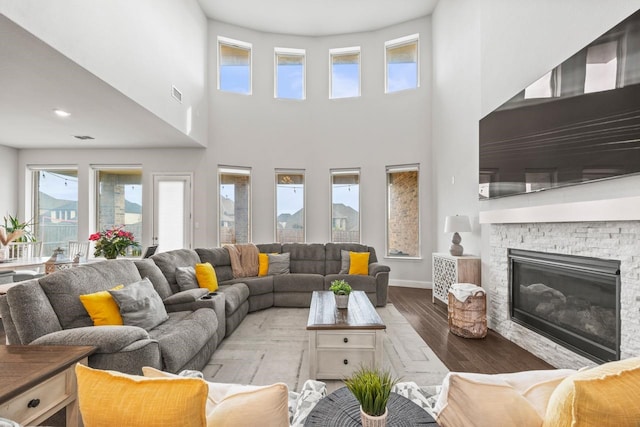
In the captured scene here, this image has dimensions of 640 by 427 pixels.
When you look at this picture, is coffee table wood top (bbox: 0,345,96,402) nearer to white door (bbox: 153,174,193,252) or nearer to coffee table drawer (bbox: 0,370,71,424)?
coffee table drawer (bbox: 0,370,71,424)

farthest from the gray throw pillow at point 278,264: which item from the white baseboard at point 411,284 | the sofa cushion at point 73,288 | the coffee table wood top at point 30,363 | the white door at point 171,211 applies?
the coffee table wood top at point 30,363

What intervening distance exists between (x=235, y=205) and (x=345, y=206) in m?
2.32

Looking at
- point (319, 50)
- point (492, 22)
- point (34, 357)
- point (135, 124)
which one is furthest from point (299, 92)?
point (34, 357)

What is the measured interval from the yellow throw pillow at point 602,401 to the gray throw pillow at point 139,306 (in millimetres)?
2616

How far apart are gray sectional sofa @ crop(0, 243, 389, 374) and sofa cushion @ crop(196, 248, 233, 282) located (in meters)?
0.01

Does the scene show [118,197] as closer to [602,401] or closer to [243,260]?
[243,260]

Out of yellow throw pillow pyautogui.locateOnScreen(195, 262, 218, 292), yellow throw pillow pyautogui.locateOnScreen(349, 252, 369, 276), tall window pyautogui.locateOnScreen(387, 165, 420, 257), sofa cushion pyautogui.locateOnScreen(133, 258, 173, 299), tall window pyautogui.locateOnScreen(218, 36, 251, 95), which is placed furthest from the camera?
tall window pyautogui.locateOnScreen(218, 36, 251, 95)

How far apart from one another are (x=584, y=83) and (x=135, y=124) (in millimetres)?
5391

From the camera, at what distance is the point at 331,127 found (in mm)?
6840

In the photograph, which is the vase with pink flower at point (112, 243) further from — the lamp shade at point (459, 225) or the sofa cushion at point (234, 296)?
the lamp shade at point (459, 225)

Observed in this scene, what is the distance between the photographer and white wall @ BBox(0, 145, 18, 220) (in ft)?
→ 20.3

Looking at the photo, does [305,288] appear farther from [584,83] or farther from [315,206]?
[584,83]

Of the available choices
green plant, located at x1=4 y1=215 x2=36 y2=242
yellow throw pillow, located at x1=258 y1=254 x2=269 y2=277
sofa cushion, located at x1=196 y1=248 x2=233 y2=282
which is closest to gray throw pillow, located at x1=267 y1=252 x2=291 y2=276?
yellow throw pillow, located at x1=258 y1=254 x2=269 y2=277

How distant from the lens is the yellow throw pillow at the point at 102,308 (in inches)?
90.5
